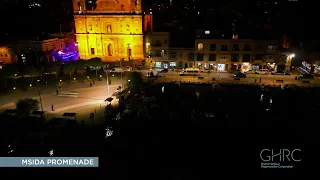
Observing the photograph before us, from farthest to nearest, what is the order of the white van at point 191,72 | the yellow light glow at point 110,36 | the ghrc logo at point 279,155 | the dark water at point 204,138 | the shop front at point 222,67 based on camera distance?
1. the yellow light glow at point 110,36
2. the shop front at point 222,67
3. the white van at point 191,72
4. the ghrc logo at point 279,155
5. the dark water at point 204,138

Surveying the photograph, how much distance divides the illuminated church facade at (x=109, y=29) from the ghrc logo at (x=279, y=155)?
40.0 meters

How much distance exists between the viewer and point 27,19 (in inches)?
3221

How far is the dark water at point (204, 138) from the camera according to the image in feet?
67.5

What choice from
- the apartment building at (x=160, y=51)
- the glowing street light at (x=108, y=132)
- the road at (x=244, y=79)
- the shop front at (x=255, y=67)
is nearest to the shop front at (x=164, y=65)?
the apartment building at (x=160, y=51)

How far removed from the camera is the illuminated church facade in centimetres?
5647

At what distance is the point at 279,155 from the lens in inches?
838

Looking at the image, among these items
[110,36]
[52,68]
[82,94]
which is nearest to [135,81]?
[82,94]

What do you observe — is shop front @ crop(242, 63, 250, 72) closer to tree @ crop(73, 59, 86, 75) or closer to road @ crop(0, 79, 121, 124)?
road @ crop(0, 79, 121, 124)

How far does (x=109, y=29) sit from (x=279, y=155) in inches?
1793

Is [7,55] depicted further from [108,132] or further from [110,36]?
[108,132]

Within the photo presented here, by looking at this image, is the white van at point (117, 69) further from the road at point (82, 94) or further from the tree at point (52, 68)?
the tree at point (52, 68)

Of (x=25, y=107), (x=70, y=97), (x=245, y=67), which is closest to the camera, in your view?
(x=25, y=107)

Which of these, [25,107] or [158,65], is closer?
[25,107]

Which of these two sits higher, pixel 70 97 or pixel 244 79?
pixel 244 79
